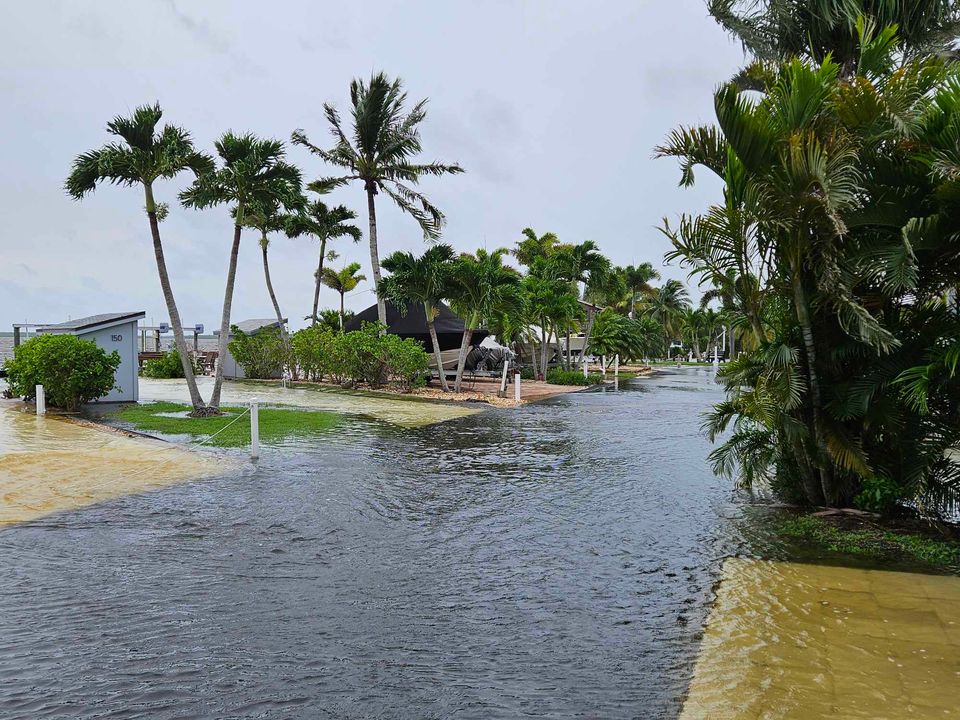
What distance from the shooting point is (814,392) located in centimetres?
689

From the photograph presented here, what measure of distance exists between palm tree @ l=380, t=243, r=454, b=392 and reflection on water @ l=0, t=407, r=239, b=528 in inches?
427

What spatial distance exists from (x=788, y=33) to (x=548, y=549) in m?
12.5

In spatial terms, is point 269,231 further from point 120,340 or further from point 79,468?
point 79,468

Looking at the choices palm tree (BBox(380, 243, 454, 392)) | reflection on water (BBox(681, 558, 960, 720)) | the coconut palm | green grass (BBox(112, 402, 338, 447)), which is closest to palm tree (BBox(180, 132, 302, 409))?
green grass (BBox(112, 402, 338, 447))

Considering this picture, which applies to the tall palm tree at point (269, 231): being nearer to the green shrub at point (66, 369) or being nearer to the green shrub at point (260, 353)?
the green shrub at point (260, 353)

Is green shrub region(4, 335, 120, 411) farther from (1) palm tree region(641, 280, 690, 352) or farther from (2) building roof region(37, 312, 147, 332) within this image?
(1) palm tree region(641, 280, 690, 352)

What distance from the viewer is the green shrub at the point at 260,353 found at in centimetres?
3020

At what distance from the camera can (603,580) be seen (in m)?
5.46

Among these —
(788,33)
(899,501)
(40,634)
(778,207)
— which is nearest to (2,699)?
(40,634)

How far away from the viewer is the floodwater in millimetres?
3678

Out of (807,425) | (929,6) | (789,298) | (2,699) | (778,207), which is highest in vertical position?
(929,6)

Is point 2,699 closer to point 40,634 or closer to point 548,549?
point 40,634

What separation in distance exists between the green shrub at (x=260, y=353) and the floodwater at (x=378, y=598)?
21.5 m

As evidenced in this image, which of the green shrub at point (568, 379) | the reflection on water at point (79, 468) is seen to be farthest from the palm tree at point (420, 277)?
the reflection on water at point (79, 468)
